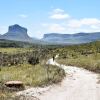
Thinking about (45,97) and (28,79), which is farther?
(28,79)

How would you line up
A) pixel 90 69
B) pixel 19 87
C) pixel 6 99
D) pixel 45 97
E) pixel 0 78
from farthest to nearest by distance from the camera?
pixel 90 69
pixel 0 78
pixel 19 87
pixel 45 97
pixel 6 99

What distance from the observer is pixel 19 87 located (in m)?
26.2

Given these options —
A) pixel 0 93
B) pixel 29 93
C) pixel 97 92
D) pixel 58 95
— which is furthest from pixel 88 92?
pixel 0 93

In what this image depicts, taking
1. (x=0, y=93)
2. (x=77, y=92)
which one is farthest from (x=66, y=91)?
(x=0, y=93)

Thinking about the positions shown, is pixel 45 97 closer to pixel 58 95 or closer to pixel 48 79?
pixel 58 95

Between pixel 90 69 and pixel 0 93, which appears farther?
pixel 90 69

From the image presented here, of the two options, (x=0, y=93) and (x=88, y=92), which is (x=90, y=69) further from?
(x=0, y=93)

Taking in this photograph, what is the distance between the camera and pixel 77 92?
1038 inches

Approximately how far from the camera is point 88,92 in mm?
26516

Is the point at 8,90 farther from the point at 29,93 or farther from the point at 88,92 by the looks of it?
the point at 88,92

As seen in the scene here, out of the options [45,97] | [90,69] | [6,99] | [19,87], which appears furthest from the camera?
[90,69]

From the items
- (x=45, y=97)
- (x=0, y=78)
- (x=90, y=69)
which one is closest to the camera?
(x=45, y=97)

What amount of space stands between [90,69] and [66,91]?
2148cm

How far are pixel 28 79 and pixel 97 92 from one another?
6523 mm
